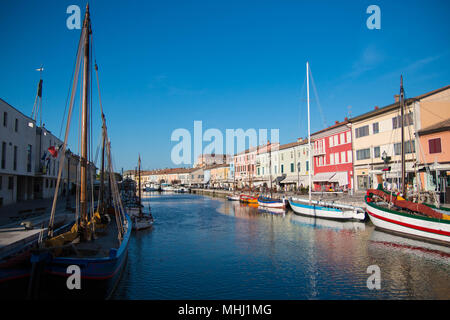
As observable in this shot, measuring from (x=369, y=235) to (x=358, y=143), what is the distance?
22.2m

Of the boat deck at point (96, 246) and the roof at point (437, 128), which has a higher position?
the roof at point (437, 128)

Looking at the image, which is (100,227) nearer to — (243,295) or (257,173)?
(243,295)

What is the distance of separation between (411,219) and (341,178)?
80.6 ft

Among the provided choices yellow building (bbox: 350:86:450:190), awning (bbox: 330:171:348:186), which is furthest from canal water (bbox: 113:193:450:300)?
awning (bbox: 330:171:348:186)

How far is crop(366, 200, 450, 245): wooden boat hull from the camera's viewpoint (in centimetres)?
2011

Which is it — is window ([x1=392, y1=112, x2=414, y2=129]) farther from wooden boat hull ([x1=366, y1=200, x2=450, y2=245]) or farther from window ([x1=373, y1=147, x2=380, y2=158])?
wooden boat hull ([x1=366, y1=200, x2=450, y2=245])

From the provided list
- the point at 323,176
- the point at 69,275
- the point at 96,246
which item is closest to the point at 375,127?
the point at 323,176

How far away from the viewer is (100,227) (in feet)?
62.0

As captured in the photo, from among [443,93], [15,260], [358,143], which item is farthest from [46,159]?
[443,93]

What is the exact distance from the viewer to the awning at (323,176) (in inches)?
1923

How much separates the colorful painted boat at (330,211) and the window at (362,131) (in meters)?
12.5

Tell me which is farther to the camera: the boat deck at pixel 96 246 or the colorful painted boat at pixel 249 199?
the colorful painted boat at pixel 249 199

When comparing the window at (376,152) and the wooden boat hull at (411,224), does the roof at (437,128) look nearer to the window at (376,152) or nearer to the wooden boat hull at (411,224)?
the window at (376,152)

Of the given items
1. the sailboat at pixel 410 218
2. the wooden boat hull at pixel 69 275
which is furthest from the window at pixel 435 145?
the wooden boat hull at pixel 69 275
